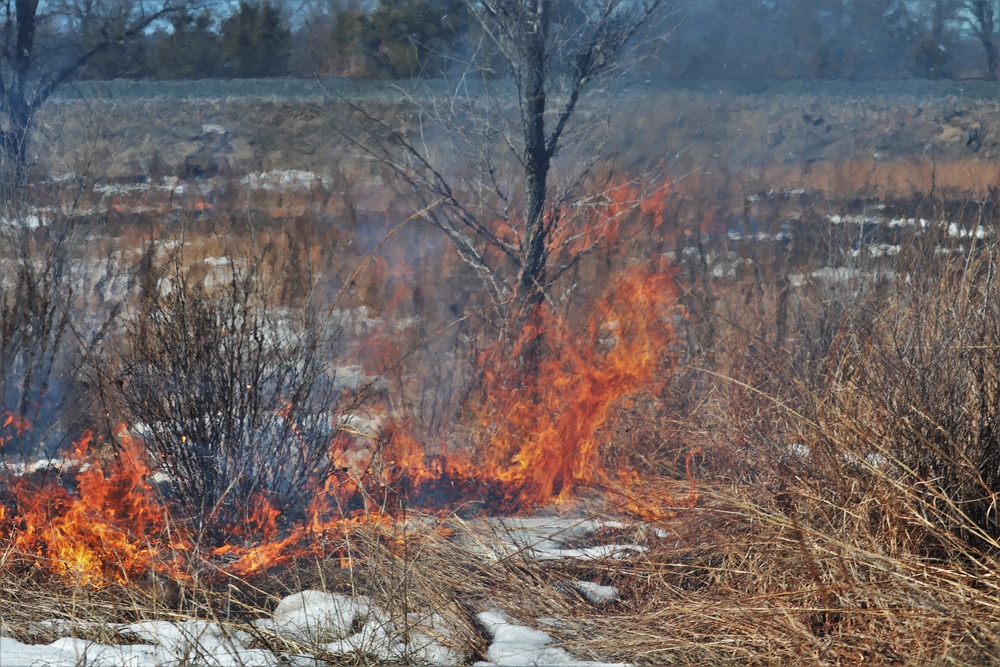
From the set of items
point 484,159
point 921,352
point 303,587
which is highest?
point 484,159

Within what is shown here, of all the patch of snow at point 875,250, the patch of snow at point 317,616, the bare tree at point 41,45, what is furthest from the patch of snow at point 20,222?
the patch of snow at point 875,250

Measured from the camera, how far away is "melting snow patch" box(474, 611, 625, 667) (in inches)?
117

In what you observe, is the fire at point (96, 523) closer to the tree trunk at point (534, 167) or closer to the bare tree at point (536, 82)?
the bare tree at point (536, 82)

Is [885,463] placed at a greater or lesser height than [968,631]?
greater

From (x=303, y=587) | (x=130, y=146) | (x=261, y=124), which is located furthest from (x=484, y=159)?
(x=130, y=146)

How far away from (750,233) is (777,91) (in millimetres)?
4431

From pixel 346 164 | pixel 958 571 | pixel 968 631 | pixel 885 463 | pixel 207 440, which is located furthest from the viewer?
pixel 346 164

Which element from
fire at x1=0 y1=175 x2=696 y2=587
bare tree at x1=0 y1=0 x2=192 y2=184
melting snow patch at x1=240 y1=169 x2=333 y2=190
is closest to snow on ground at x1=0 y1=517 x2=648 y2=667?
fire at x1=0 y1=175 x2=696 y2=587

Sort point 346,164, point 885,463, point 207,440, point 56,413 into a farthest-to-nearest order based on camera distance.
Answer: point 346,164 → point 56,413 → point 207,440 → point 885,463

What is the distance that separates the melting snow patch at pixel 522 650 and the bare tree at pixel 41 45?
16.7ft

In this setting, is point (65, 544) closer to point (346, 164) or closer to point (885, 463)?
point (885, 463)

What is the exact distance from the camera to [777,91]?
49.3ft

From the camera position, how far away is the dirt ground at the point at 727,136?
13.4 meters

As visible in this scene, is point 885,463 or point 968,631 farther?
point 885,463
